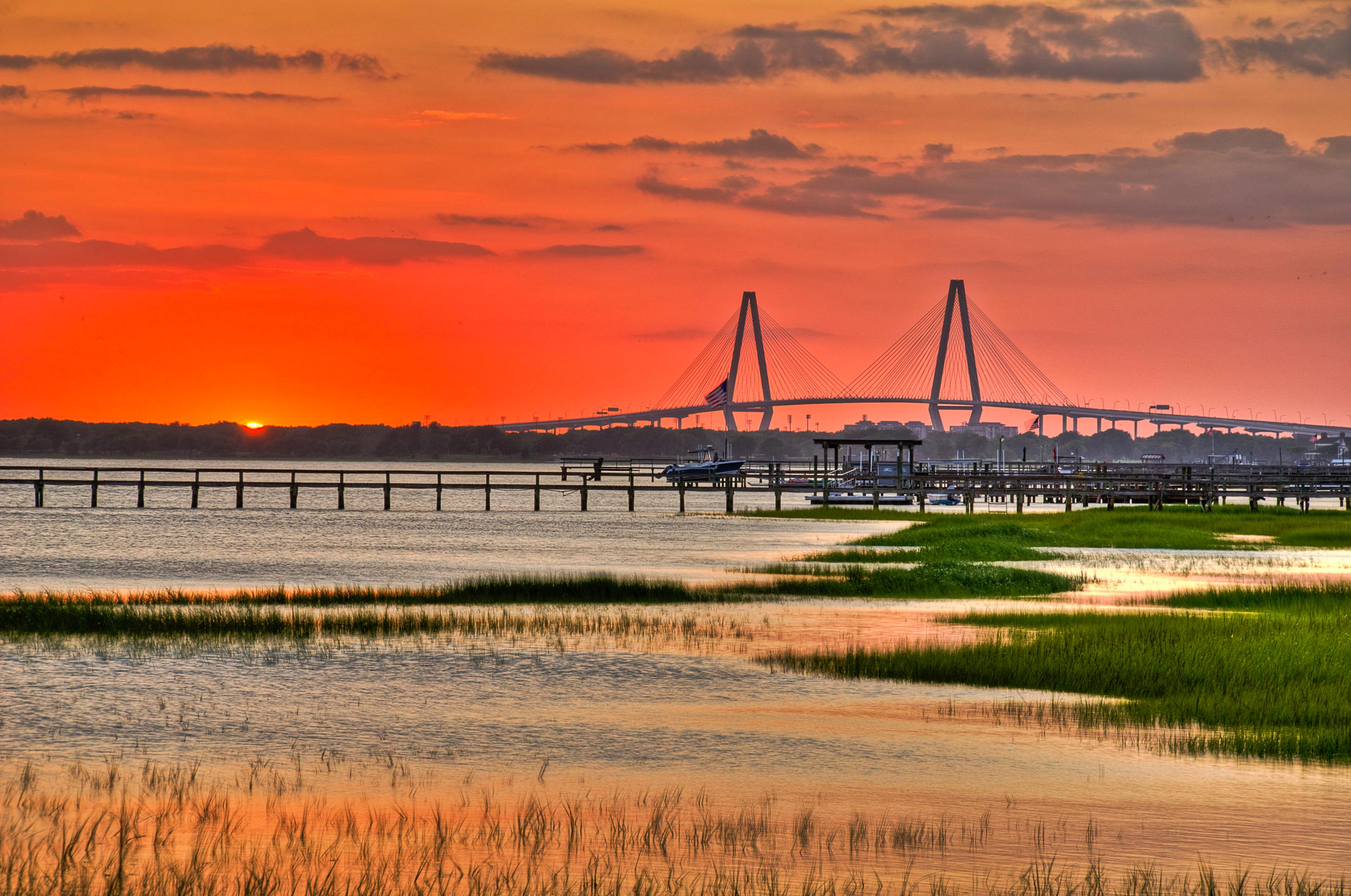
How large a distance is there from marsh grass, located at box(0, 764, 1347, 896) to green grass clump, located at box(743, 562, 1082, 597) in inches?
618

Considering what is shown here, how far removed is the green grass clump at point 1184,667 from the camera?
41.7ft

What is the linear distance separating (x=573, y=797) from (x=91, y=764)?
13.0 ft

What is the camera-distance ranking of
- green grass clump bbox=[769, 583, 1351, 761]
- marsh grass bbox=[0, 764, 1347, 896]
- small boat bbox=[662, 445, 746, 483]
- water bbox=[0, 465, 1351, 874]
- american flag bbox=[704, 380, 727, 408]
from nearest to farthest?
marsh grass bbox=[0, 764, 1347, 896] < water bbox=[0, 465, 1351, 874] < green grass clump bbox=[769, 583, 1351, 761] < american flag bbox=[704, 380, 727, 408] < small boat bbox=[662, 445, 746, 483]

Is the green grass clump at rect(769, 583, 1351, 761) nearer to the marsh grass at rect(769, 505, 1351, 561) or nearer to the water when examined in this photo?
the water

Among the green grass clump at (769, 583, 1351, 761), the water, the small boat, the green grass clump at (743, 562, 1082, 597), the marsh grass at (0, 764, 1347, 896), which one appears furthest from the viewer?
the small boat

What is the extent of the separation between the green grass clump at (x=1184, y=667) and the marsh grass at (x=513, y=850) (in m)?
3.66

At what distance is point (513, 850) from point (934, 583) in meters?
18.4

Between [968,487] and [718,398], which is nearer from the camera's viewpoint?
[968,487]

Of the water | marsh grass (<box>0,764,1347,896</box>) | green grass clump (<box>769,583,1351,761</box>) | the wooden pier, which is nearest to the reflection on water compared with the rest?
the water

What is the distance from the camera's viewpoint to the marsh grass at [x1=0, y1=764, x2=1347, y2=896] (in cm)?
821

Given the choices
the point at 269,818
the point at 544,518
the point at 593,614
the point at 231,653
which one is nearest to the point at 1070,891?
the point at 269,818

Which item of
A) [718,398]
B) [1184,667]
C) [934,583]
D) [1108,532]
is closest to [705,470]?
[718,398]

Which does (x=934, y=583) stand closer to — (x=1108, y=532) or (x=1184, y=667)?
(x=1184, y=667)

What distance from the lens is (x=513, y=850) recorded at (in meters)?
9.05
